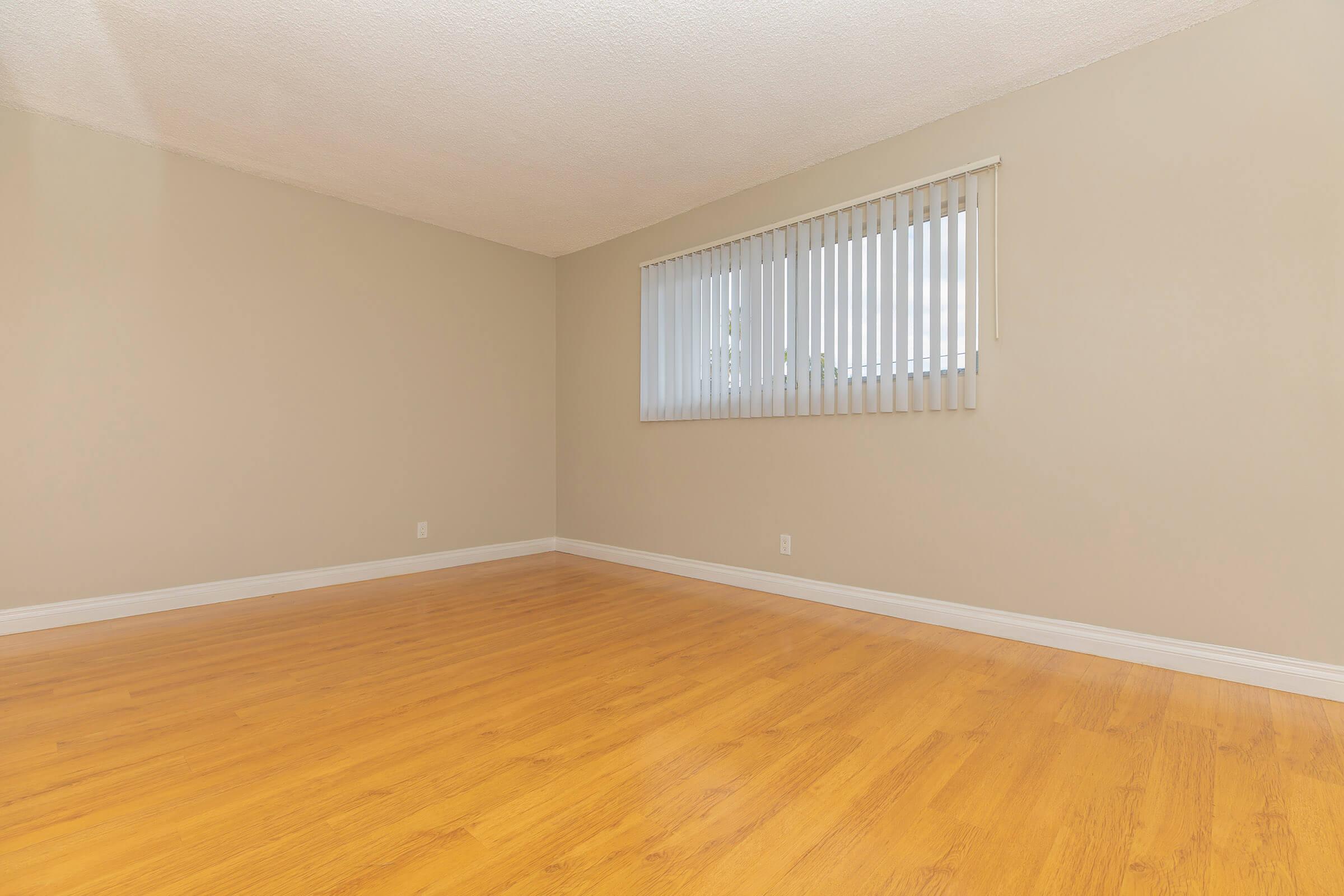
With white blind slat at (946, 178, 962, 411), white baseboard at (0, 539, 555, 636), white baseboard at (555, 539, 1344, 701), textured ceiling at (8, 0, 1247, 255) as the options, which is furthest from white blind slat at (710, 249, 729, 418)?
white baseboard at (0, 539, 555, 636)

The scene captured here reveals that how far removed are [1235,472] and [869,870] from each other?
236 centimetres

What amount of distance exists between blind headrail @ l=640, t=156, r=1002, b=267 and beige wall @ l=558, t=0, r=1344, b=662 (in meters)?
0.08

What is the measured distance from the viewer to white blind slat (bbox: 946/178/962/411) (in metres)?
3.21

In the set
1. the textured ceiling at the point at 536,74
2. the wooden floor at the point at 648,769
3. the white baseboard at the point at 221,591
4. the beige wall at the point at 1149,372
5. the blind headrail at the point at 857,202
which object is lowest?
the wooden floor at the point at 648,769

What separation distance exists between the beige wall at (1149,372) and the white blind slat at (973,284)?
7cm

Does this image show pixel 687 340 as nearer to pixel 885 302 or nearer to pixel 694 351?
pixel 694 351

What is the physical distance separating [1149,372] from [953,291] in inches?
37.5

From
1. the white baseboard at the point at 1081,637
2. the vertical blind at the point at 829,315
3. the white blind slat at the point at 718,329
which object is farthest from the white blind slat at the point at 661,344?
the white baseboard at the point at 1081,637

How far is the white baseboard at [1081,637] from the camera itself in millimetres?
2367

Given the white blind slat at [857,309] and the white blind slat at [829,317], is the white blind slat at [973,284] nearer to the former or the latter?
the white blind slat at [857,309]

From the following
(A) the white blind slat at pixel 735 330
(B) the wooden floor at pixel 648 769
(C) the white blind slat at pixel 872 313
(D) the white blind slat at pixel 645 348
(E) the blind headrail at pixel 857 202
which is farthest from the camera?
(D) the white blind slat at pixel 645 348

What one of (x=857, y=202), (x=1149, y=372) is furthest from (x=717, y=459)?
(x=1149, y=372)

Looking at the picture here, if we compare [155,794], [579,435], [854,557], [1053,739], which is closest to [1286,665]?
[1053,739]

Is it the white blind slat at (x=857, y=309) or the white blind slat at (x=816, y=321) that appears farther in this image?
the white blind slat at (x=816, y=321)
